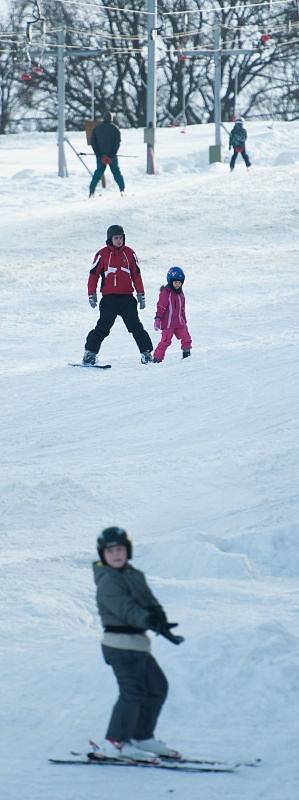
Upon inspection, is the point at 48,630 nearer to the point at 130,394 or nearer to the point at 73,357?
the point at 130,394

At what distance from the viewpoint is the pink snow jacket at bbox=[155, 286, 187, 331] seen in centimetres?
1207

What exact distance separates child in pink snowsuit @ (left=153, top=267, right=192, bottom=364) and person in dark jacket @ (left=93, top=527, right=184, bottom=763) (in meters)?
7.03

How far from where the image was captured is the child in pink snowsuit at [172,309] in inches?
472

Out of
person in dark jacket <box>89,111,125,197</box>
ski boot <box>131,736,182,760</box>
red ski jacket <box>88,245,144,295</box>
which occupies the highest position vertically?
person in dark jacket <box>89,111,125,197</box>

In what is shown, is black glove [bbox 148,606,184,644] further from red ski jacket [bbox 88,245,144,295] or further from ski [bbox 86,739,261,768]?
red ski jacket [bbox 88,245,144,295]

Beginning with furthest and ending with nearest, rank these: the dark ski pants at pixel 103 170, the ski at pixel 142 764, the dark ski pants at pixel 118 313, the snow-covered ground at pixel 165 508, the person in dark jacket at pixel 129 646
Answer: the dark ski pants at pixel 103 170 < the dark ski pants at pixel 118 313 < the snow-covered ground at pixel 165 508 < the ski at pixel 142 764 < the person in dark jacket at pixel 129 646

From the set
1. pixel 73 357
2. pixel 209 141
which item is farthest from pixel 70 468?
pixel 209 141

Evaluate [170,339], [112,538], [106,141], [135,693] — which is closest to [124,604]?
[112,538]

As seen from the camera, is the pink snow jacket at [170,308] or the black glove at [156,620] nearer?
the black glove at [156,620]

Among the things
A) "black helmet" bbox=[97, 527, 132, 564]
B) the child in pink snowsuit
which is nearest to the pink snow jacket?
the child in pink snowsuit

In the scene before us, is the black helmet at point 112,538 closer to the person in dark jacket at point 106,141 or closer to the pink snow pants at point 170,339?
the pink snow pants at point 170,339

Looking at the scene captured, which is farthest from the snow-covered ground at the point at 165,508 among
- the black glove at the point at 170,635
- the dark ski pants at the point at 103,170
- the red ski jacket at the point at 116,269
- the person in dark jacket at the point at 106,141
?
the dark ski pants at the point at 103,170

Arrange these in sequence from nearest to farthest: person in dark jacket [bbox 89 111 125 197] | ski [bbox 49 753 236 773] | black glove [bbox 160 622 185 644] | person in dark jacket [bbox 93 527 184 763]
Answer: black glove [bbox 160 622 185 644] < person in dark jacket [bbox 93 527 184 763] < ski [bbox 49 753 236 773] < person in dark jacket [bbox 89 111 125 197]

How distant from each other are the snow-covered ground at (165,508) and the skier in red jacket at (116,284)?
0.45 m
